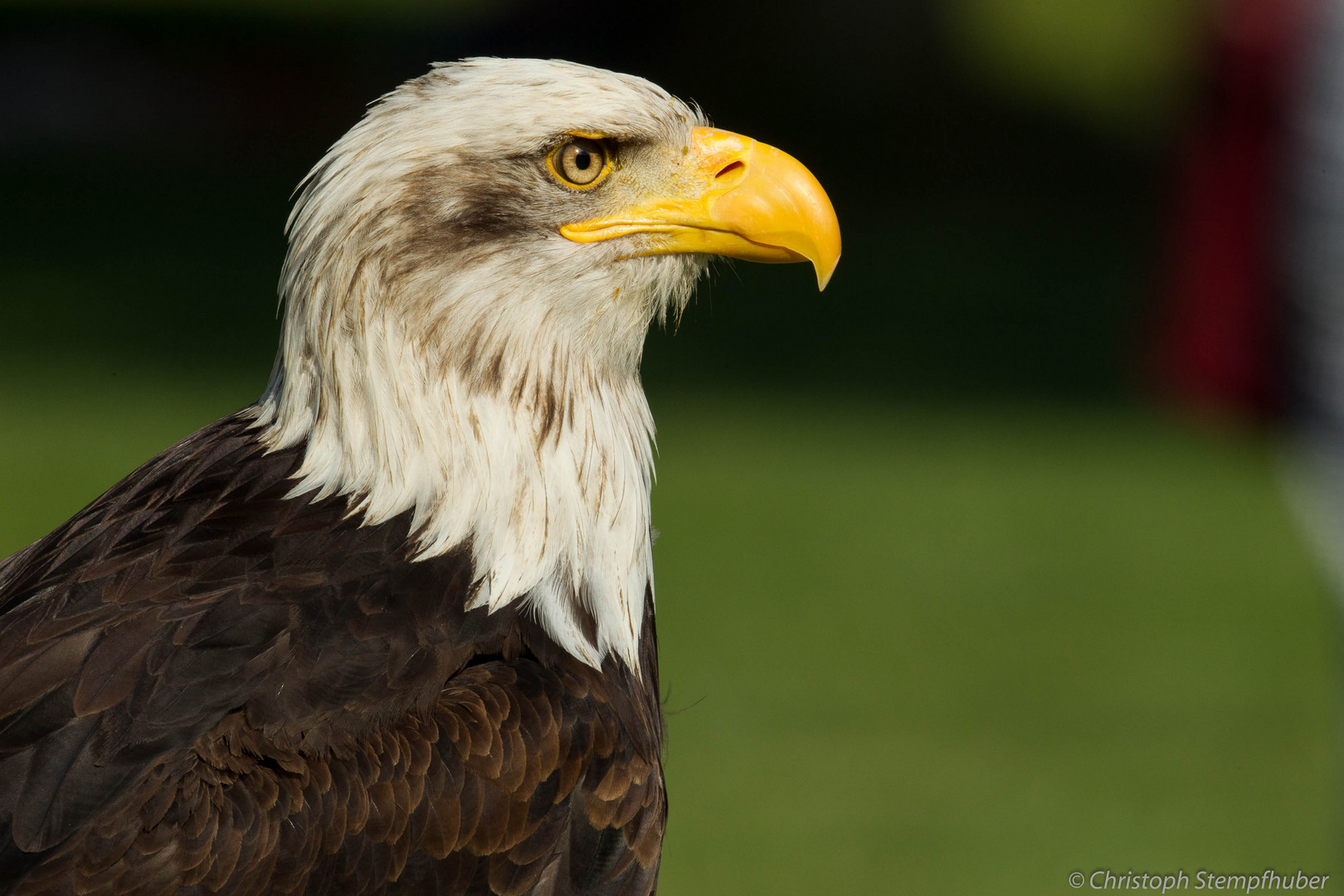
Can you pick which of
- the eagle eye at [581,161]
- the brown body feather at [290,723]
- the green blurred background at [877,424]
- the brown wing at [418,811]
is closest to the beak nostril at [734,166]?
the eagle eye at [581,161]

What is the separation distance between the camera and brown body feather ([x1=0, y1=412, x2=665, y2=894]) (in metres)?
2.61

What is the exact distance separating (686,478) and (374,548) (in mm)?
7802

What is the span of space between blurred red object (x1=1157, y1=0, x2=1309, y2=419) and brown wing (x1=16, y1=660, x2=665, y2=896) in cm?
223

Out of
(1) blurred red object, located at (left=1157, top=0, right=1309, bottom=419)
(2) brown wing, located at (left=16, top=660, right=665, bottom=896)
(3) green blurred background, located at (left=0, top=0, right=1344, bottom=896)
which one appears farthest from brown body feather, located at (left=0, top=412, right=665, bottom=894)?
(1) blurred red object, located at (left=1157, top=0, right=1309, bottom=419)

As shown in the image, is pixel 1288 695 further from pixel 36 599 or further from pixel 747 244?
pixel 36 599

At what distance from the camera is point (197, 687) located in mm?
2723

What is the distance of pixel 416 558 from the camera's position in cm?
301

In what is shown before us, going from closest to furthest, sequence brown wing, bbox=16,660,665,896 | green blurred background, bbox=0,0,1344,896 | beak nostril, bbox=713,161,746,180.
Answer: brown wing, bbox=16,660,665,896 → beak nostril, bbox=713,161,746,180 → green blurred background, bbox=0,0,1344,896

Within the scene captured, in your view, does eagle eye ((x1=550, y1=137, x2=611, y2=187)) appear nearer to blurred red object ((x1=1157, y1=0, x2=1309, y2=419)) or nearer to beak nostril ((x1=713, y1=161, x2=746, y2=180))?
beak nostril ((x1=713, y1=161, x2=746, y2=180))

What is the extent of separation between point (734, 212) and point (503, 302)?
20.5 inches

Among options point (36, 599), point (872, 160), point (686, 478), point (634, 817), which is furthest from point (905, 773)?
point (872, 160)

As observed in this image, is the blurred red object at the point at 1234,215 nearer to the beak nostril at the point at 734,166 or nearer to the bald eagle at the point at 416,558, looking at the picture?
the beak nostril at the point at 734,166

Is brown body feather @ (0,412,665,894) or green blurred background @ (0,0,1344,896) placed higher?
brown body feather @ (0,412,665,894)

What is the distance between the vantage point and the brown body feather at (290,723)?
2.61m
